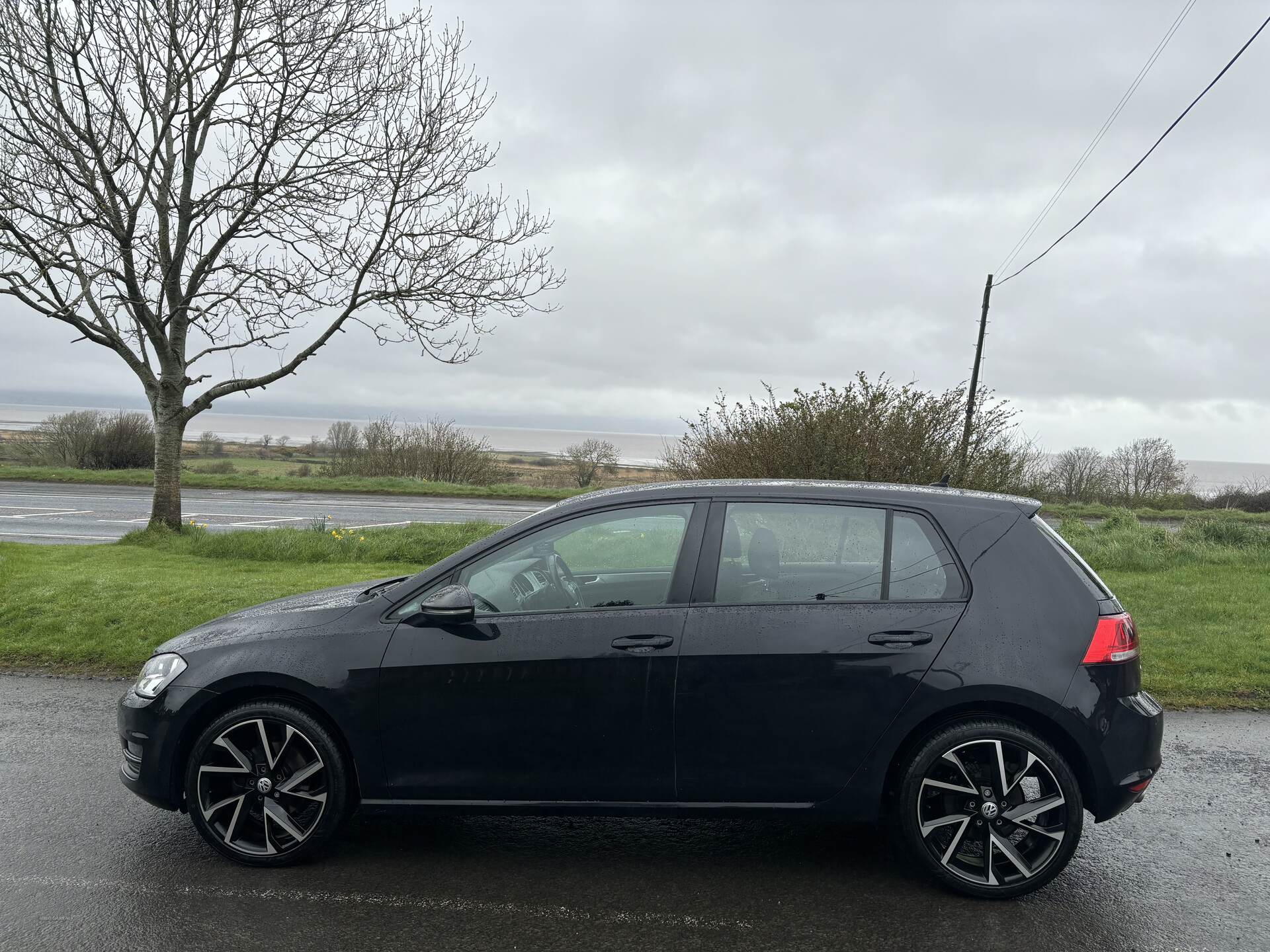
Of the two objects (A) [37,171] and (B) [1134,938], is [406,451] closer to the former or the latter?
(A) [37,171]

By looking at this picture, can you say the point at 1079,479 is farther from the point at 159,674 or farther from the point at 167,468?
the point at 159,674

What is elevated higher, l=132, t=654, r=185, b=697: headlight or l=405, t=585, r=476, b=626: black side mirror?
l=405, t=585, r=476, b=626: black side mirror

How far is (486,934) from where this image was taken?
3.19 metres

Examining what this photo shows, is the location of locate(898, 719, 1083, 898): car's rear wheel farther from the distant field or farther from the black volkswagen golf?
the distant field

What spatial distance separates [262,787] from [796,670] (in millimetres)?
2313

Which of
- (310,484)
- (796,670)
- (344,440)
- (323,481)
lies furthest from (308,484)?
(796,670)

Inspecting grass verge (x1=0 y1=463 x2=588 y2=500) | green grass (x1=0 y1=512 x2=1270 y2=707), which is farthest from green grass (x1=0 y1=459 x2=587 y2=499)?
green grass (x1=0 y1=512 x2=1270 y2=707)

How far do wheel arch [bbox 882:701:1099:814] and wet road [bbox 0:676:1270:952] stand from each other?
1.43 feet

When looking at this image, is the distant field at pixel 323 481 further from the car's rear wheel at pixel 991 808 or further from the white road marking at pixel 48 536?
the car's rear wheel at pixel 991 808

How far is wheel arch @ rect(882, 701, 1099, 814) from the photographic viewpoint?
357 cm

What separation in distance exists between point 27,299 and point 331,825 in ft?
38.5

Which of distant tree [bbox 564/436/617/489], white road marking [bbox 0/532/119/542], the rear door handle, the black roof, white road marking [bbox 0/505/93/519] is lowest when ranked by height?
white road marking [bbox 0/532/119/542]

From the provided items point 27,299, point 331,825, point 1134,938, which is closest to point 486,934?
point 331,825

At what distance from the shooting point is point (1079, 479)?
1163 inches
